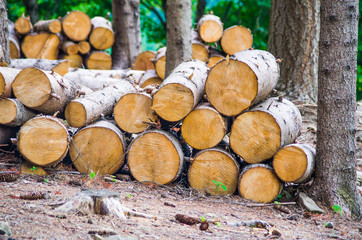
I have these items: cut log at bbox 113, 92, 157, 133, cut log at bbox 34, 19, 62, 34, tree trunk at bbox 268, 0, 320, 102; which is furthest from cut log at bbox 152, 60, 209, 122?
cut log at bbox 34, 19, 62, 34

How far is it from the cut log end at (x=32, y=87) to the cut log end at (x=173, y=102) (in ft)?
3.99

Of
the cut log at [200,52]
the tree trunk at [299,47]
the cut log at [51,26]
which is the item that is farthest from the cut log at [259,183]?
the cut log at [51,26]

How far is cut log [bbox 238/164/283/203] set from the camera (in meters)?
3.91

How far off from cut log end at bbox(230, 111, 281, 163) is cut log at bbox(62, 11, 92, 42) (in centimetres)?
583

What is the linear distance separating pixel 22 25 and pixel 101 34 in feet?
5.89

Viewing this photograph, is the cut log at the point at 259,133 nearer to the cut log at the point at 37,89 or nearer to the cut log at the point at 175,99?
the cut log at the point at 175,99

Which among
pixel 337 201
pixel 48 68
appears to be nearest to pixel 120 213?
pixel 337 201

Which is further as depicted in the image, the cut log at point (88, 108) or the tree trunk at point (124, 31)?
the tree trunk at point (124, 31)

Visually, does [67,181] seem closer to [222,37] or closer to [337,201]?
[337,201]

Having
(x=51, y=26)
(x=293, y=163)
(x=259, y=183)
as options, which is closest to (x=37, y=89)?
(x=259, y=183)

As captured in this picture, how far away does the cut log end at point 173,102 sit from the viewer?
3920 millimetres

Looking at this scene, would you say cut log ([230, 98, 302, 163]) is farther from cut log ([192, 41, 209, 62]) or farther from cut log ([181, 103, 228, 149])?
cut log ([192, 41, 209, 62])

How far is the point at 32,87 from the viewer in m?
4.09

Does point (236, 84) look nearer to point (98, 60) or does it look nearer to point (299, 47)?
point (299, 47)
